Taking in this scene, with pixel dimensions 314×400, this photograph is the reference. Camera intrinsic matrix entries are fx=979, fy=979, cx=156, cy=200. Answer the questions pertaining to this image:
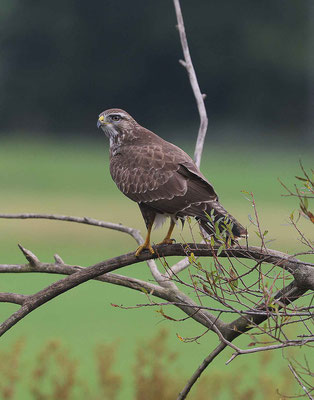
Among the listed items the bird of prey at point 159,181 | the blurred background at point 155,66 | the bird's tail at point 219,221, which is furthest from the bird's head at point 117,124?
the blurred background at point 155,66

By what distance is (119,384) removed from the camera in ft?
A: 26.6

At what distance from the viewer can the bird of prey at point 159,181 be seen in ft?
16.9

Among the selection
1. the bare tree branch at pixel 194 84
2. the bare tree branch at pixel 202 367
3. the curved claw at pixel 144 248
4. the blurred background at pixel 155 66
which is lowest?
the bare tree branch at pixel 202 367

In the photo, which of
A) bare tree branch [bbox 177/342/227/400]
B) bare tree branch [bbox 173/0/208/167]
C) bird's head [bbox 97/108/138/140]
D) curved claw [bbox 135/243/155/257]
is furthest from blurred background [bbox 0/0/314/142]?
bare tree branch [bbox 177/342/227/400]

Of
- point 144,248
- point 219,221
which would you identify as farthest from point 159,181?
point 219,221

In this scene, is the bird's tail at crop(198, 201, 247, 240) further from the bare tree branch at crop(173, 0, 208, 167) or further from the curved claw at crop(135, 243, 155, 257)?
the bare tree branch at crop(173, 0, 208, 167)

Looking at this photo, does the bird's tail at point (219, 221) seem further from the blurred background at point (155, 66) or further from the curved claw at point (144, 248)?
the blurred background at point (155, 66)

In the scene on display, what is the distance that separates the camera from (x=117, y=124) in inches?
242

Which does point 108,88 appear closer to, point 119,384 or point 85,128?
point 85,128

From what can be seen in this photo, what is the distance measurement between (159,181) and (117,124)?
0.85 m

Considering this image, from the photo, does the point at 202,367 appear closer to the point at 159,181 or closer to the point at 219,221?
the point at 219,221

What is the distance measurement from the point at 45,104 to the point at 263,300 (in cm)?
4636

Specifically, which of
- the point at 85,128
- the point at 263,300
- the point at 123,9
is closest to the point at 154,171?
the point at 263,300

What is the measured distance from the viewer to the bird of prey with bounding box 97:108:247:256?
516 centimetres
